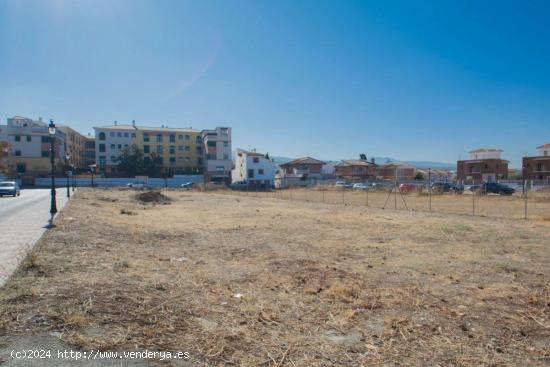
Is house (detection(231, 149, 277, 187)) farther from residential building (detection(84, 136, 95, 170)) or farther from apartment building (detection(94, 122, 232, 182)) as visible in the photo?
residential building (detection(84, 136, 95, 170))

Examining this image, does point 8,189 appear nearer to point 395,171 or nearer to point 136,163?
point 136,163

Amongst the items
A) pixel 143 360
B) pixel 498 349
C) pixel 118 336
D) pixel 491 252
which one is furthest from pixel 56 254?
pixel 491 252

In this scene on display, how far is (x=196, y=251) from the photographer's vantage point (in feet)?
33.8

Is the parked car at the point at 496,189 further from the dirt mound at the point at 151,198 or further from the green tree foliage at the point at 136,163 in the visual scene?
the green tree foliage at the point at 136,163

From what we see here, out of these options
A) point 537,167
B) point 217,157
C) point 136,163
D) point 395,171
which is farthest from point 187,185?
point 537,167

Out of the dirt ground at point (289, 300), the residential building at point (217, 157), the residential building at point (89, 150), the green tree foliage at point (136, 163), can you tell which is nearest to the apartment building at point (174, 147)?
the residential building at point (217, 157)

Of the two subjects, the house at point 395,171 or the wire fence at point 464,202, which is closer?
the wire fence at point 464,202

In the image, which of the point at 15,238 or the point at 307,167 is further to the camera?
the point at 307,167

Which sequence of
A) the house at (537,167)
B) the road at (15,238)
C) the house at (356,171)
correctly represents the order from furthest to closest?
1. the house at (356,171)
2. the house at (537,167)
3. the road at (15,238)

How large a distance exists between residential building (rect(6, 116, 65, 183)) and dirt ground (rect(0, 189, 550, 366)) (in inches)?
2901

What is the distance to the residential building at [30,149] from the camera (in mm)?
72250

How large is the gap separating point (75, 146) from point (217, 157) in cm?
3593

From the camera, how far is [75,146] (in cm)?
8500

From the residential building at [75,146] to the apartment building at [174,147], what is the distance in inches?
231
